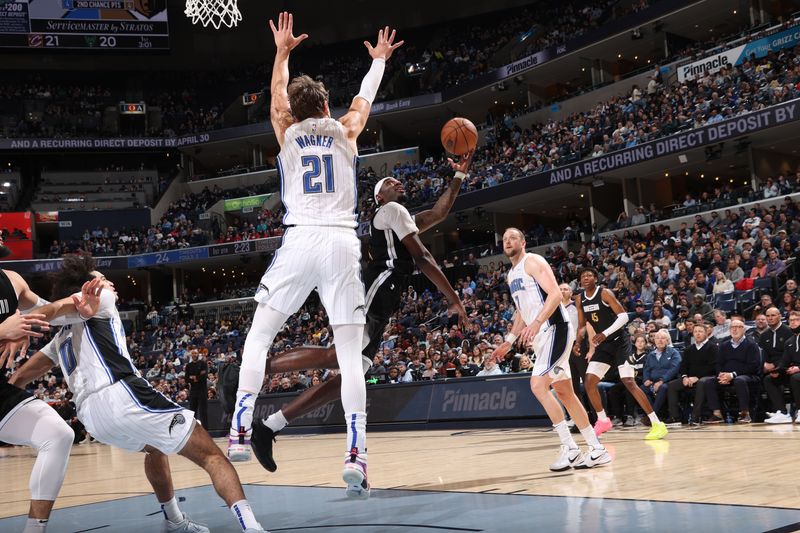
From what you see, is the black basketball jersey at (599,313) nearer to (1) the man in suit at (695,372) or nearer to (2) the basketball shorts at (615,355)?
(2) the basketball shorts at (615,355)

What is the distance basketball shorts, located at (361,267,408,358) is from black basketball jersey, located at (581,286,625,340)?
4938 mm

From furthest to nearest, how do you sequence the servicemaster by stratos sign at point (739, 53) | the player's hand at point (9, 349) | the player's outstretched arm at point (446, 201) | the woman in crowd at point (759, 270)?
the servicemaster by stratos sign at point (739, 53) → the woman in crowd at point (759, 270) → the player's outstretched arm at point (446, 201) → the player's hand at point (9, 349)

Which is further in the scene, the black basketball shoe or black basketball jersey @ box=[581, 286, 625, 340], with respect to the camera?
black basketball jersey @ box=[581, 286, 625, 340]

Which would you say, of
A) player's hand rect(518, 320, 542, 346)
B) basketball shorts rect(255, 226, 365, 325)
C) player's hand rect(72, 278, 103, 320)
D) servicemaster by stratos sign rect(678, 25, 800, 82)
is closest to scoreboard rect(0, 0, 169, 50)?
servicemaster by stratos sign rect(678, 25, 800, 82)

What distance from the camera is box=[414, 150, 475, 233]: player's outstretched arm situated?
240 inches

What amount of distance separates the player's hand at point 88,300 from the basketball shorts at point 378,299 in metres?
1.97

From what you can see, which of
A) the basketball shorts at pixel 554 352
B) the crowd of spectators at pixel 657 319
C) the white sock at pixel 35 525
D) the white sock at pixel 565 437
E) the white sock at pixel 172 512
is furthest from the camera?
the crowd of spectators at pixel 657 319

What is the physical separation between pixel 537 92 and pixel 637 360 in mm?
25562

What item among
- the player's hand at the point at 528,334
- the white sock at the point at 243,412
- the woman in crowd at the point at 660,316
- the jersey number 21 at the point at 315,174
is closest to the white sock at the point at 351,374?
the white sock at the point at 243,412

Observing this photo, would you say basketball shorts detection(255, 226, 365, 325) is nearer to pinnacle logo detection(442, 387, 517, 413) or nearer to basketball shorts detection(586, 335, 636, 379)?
basketball shorts detection(586, 335, 636, 379)

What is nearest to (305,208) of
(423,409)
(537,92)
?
(423,409)

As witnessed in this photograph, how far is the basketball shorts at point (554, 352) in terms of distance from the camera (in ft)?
24.2

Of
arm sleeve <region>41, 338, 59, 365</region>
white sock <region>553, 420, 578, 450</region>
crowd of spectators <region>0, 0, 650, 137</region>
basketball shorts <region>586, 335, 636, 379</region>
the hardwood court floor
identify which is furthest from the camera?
crowd of spectators <region>0, 0, 650, 137</region>

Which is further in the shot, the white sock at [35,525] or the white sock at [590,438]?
the white sock at [590,438]
